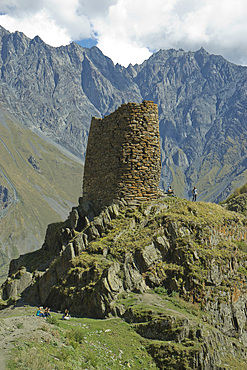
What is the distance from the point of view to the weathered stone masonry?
76.5ft

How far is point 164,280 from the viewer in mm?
18766

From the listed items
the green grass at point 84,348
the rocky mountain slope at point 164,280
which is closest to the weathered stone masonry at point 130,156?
the rocky mountain slope at point 164,280

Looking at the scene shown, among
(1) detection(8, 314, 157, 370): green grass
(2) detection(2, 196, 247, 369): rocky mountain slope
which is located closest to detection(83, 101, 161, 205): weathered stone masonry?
(2) detection(2, 196, 247, 369): rocky mountain slope

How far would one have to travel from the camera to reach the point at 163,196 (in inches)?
970

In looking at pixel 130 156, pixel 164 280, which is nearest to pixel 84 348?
pixel 164 280

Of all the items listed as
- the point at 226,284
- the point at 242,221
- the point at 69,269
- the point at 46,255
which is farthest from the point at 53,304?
the point at 242,221

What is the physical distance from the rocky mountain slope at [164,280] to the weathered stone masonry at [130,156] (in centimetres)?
110

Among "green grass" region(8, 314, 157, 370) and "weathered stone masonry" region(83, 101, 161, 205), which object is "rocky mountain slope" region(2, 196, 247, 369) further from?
"weathered stone masonry" region(83, 101, 161, 205)

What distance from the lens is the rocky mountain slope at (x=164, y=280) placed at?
49.6 feet

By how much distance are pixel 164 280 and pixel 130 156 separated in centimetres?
837

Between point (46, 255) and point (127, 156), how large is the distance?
9.68 m

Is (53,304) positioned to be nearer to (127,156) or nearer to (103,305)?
(103,305)

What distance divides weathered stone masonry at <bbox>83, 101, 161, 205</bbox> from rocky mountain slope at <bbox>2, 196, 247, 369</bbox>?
110 cm

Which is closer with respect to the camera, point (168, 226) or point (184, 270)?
point (184, 270)
